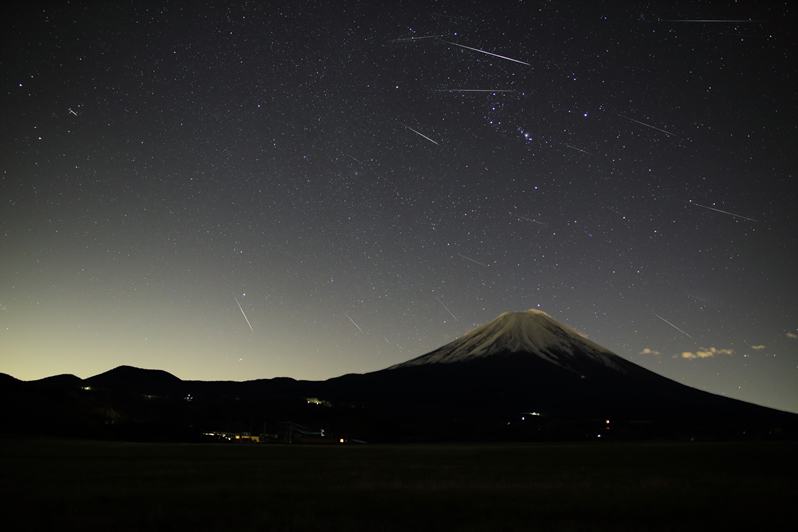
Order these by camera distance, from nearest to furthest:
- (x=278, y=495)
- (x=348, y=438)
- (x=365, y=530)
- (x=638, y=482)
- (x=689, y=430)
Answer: (x=365, y=530) → (x=278, y=495) → (x=638, y=482) → (x=348, y=438) → (x=689, y=430)

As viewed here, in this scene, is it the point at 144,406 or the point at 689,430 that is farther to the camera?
Answer: the point at 689,430

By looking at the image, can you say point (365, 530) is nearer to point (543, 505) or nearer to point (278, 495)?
point (543, 505)

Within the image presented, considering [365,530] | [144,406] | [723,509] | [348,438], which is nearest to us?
[365,530]

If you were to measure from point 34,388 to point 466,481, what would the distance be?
120 metres

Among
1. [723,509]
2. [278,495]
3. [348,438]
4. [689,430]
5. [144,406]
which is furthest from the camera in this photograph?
[689,430]

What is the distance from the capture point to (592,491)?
818 inches

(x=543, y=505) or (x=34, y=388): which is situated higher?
(x=34, y=388)

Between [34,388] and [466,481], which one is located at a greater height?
[34,388]

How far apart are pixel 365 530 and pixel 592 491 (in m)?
10.7

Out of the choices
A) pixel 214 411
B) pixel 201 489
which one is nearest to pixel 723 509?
pixel 201 489

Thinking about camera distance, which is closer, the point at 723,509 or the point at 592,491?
the point at 723,509

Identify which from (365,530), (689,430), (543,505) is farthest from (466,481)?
(689,430)

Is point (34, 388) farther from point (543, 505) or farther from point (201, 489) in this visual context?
point (543, 505)

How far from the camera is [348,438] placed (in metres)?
111
